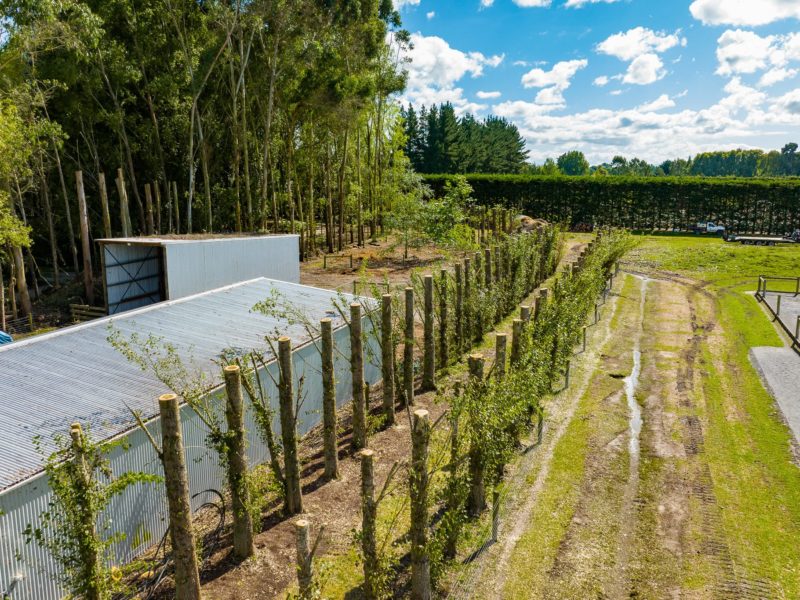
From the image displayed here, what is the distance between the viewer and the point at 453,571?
26.3ft

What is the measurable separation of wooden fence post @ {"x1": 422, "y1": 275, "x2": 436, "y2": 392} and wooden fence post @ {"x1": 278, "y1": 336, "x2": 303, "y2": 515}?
5.24 m

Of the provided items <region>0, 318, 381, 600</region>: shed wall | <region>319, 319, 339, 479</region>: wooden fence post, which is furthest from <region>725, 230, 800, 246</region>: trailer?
<region>319, 319, 339, 479</region>: wooden fence post

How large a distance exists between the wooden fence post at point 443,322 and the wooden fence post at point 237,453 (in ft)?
26.3

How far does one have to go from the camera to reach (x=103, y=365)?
1035 centimetres

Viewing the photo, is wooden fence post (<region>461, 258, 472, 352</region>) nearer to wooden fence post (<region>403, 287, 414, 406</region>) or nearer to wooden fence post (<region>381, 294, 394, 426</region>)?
wooden fence post (<region>403, 287, 414, 406</region>)

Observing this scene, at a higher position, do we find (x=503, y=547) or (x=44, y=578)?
(x=44, y=578)

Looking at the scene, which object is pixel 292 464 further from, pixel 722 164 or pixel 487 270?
pixel 722 164

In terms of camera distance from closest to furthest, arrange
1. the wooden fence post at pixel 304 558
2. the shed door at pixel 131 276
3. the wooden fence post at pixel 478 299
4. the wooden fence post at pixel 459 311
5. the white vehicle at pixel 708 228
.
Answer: the wooden fence post at pixel 304 558, the wooden fence post at pixel 459 311, the wooden fence post at pixel 478 299, the shed door at pixel 131 276, the white vehicle at pixel 708 228

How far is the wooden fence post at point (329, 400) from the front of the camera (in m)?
9.85

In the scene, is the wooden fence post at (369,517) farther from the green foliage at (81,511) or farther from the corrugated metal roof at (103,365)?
the corrugated metal roof at (103,365)

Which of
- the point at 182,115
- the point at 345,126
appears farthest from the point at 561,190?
the point at 182,115

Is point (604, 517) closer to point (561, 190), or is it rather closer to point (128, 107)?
point (128, 107)

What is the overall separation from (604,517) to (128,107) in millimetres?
29459

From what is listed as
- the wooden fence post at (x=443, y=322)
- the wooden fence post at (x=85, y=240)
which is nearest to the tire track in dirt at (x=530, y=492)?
the wooden fence post at (x=443, y=322)
